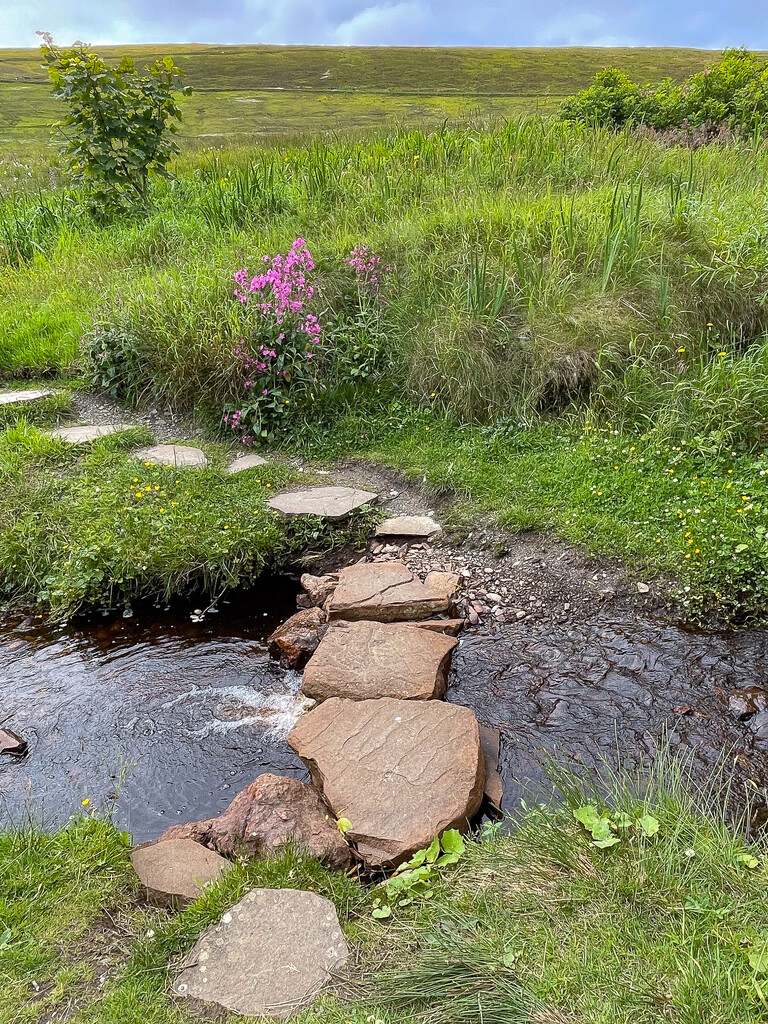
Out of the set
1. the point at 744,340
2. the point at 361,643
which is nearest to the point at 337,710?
the point at 361,643

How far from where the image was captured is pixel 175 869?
2.34 meters

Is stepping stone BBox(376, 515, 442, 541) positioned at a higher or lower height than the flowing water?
higher

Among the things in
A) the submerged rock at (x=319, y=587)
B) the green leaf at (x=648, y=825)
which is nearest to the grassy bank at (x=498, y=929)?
the green leaf at (x=648, y=825)

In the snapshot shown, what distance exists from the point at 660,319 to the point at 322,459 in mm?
2946

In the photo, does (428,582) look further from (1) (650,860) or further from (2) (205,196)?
(2) (205,196)

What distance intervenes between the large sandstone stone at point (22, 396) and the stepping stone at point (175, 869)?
15.6 feet

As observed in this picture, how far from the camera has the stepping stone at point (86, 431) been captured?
548cm

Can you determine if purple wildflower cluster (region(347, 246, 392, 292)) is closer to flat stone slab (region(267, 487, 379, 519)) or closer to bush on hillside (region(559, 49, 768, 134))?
flat stone slab (region(267, 487, 379, 519))

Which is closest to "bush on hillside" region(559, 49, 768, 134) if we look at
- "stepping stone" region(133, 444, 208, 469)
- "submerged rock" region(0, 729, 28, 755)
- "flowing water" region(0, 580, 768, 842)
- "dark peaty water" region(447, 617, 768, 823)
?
"stepping stone" region(133, 444, 208, 469)

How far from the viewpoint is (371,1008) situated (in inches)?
71.2

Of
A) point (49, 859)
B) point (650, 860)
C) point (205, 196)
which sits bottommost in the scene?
point (49, 859)

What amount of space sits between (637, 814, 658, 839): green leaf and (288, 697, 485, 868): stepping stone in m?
0.64

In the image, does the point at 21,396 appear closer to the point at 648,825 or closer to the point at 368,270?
the point at 368,270

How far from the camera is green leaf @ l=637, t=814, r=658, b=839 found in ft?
6.98
